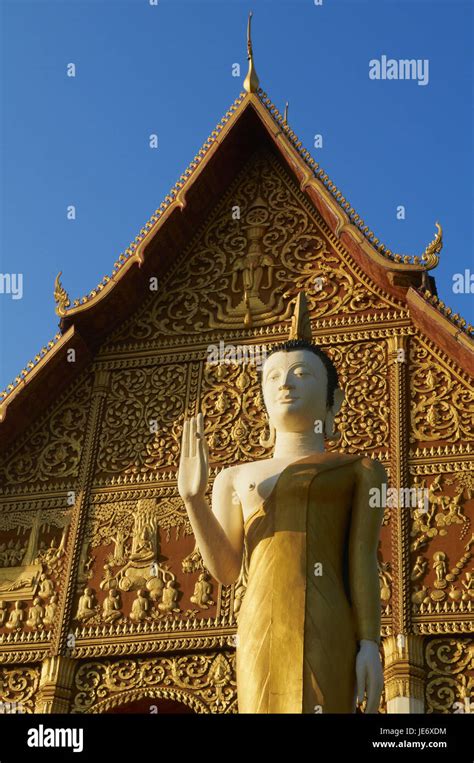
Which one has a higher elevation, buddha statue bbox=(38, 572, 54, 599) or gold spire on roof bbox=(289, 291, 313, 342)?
gold spire on roof bbox=(289, 291, 313, 342)

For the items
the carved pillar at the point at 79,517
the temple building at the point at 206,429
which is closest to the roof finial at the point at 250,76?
the temple building at the point at 206,429

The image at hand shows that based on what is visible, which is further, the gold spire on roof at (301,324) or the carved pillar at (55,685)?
the carved pillar at (55,685)

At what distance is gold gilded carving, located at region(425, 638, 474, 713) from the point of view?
22.5 feet

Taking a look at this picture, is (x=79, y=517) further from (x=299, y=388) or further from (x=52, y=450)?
(x=299, y=388)

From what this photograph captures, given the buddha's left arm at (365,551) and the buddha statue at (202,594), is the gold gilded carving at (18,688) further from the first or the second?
the buddha's left arm at (365,551)

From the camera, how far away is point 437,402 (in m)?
7.96

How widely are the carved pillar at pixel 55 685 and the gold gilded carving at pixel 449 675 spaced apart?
6.46 ft

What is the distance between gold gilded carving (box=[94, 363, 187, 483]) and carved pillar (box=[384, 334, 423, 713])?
134cm

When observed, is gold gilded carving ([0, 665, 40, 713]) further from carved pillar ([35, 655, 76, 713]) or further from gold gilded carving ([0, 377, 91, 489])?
gold gilded carving ([0, 377, 91, 489])

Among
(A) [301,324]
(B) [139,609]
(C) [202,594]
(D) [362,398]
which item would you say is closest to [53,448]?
(B) [139,609]

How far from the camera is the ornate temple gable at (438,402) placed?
7.78m

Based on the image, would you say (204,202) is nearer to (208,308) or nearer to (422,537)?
(208,308)

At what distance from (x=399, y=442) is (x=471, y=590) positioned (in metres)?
1.05

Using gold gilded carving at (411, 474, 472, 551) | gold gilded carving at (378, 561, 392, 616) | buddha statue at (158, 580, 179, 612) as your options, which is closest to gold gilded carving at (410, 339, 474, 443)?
gold gilded carving at (411, 474, 472, 551)
